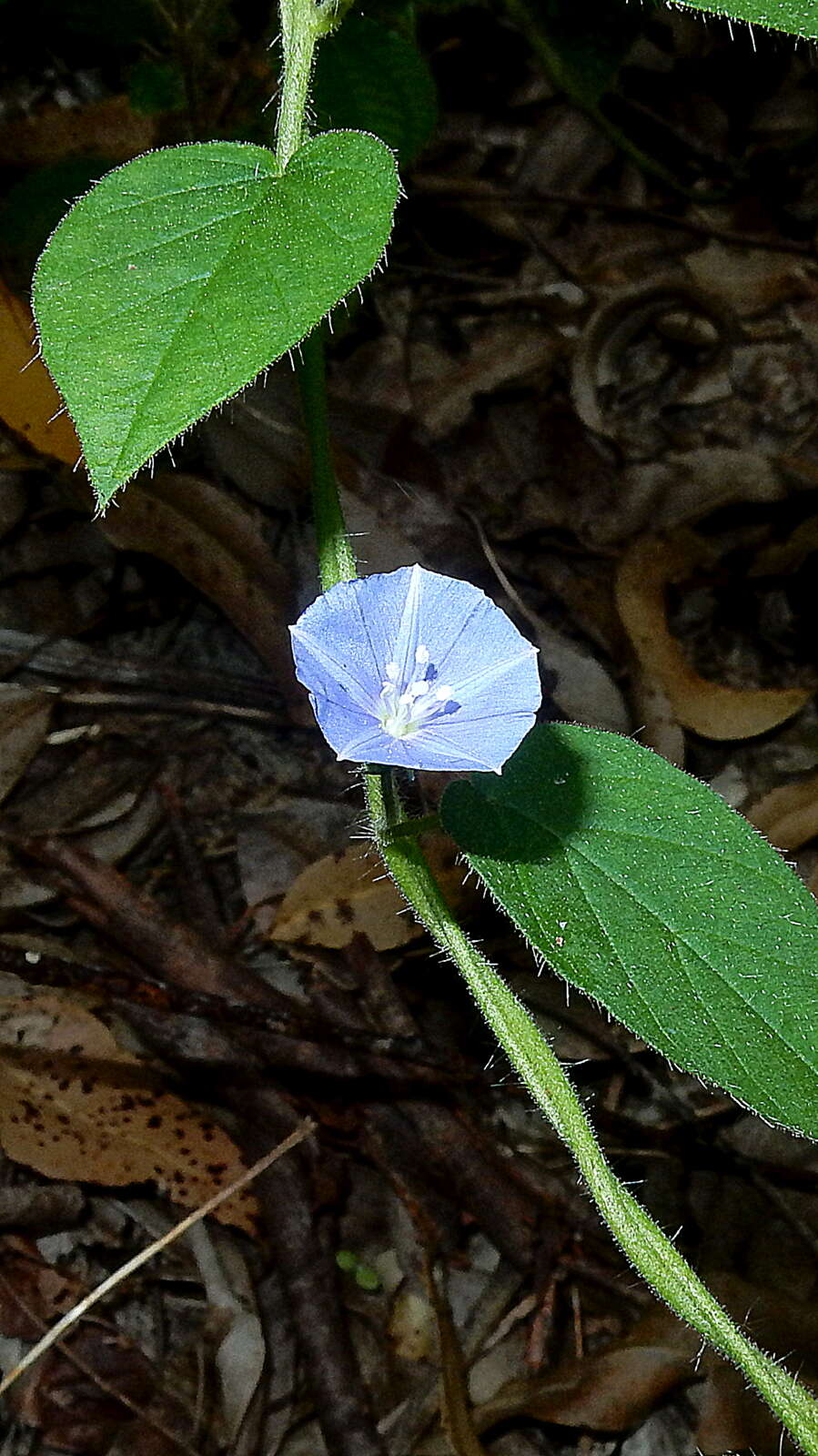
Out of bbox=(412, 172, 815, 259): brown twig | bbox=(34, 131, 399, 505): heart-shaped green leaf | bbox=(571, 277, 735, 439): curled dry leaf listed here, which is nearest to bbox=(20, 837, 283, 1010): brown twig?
bbox=(34, 131, 399, 505): heart-shaped green leaf

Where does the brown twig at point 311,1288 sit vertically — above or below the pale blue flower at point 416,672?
below

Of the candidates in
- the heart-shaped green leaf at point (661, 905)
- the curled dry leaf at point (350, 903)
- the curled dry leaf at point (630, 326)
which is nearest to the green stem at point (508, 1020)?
the heart-shaped green leaf at point (661, 905)

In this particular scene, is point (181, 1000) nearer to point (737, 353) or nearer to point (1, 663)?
point (1, 663)

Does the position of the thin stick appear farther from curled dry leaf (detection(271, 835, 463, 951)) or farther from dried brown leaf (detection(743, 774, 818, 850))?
dried brown leaf (detection(743, 774, 818, 850))

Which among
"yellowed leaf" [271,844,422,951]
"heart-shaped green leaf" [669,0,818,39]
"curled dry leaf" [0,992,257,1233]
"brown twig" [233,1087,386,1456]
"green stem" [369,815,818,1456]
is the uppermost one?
"heart-shaped green leaf" [669,0,818,39]

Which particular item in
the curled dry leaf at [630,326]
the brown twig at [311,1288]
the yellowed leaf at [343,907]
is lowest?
the brown twig at [311,1288]

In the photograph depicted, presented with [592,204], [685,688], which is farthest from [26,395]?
[592,204]

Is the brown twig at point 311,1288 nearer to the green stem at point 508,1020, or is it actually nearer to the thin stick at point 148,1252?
the thin stick at point 148,1252
